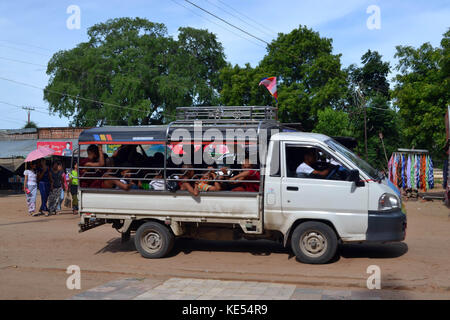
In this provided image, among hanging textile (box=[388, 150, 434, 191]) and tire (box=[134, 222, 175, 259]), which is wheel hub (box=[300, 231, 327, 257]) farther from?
hanging textile (box=[388, 150, 434, 191])

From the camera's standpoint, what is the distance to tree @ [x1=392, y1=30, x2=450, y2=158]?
21.4 metres

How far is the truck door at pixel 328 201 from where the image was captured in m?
7.28

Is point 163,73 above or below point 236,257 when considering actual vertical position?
above

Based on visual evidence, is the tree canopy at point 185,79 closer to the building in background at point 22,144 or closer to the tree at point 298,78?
the tree at point 298,78

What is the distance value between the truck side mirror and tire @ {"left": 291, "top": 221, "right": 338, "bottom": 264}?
871 mm

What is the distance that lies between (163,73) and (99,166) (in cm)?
3754

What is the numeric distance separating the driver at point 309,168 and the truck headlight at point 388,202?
3.19 feet

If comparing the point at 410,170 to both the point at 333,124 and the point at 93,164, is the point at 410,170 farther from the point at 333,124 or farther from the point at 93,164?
the point at 93,164

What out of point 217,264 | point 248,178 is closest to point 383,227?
point 248,178

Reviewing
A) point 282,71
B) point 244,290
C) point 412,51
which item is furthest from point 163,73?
point 244,290

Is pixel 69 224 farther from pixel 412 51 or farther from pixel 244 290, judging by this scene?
pixel 412 51

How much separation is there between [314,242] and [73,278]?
12.9 feet
